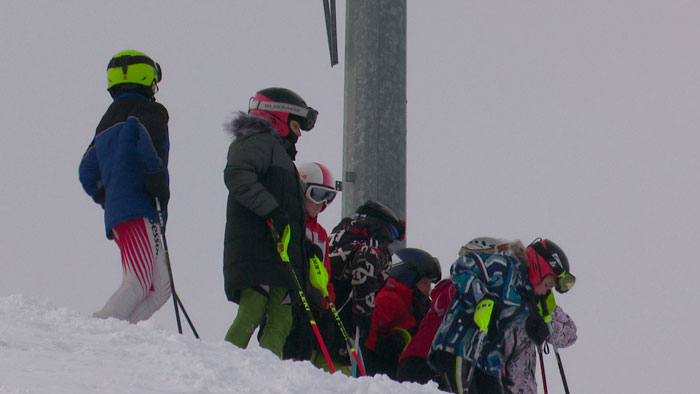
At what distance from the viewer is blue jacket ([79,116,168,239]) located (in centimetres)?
638

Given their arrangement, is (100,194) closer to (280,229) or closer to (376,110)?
(280,229)

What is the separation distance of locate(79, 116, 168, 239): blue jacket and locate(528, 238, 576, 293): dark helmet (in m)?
2.64

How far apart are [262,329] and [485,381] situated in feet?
5.07

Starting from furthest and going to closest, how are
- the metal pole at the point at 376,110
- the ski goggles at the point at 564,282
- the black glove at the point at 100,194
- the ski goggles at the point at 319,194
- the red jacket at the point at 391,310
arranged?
the red jacket at the point at 391,310
the metal pole at the point at 376,110
the ski goggles at the point at 564,282
the ski goggles at the point at 319,194
the black glove at the point at 100,194

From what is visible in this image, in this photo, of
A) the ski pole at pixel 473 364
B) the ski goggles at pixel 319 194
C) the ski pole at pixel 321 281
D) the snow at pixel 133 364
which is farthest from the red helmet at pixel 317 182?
the snow at pixel 133 364

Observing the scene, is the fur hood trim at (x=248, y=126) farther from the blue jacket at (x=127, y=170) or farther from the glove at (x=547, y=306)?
the glove at (x=547, y=306)

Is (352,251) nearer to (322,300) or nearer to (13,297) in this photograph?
(322,300)

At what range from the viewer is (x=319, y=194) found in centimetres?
754

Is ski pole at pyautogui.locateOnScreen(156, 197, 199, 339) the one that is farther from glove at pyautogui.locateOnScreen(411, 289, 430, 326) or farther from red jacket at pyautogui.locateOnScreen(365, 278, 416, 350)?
glove at pyautogui.locateOnScreen(411, 289, 430, 326)

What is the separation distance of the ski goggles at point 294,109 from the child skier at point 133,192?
0.75 metres

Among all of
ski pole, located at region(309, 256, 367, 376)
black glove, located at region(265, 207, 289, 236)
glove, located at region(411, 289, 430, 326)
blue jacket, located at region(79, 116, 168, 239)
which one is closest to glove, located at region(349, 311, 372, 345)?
ski pole, located at region(309, 256, 367, 376)

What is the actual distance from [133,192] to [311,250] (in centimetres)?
123

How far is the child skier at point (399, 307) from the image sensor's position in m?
8.09

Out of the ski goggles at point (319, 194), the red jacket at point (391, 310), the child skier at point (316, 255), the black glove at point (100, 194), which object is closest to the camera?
the black glove at point (100, 194)
